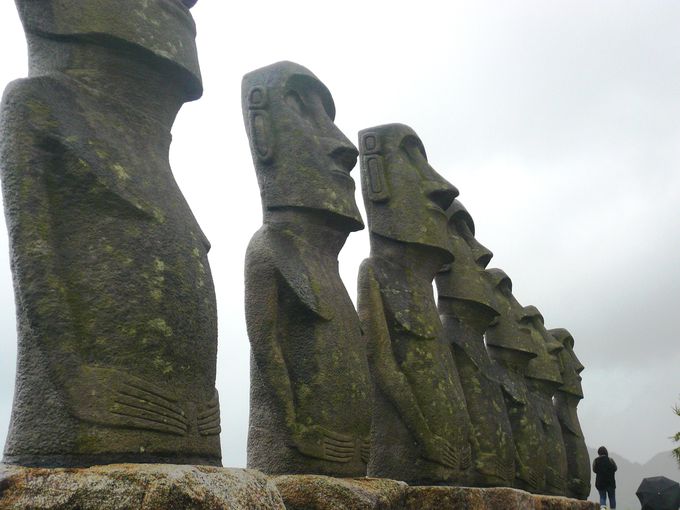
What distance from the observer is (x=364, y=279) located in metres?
7.65

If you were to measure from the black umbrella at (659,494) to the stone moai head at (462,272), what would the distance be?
266 inches

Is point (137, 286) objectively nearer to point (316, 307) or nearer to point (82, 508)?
point (82, 508)

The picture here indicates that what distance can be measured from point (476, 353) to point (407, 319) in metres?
1.89

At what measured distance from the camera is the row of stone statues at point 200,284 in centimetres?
411

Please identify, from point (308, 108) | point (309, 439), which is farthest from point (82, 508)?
point (308, 108)

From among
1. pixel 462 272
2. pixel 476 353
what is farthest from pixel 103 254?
pixel 462 272

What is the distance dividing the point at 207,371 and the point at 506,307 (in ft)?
24.6

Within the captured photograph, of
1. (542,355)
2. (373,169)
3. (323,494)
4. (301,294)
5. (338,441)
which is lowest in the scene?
(323,494)

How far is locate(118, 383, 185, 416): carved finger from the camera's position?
13.4ft

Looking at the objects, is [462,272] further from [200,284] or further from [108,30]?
[108,30]

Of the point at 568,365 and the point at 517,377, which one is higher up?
the point at 568,365

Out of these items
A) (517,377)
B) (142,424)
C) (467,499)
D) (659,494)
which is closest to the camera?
(142,424)

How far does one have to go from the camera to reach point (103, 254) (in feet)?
14.0

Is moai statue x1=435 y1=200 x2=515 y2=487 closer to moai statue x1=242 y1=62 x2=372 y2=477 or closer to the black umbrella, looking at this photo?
moai statue x1=242 y1=62 x2=372 y2=477
